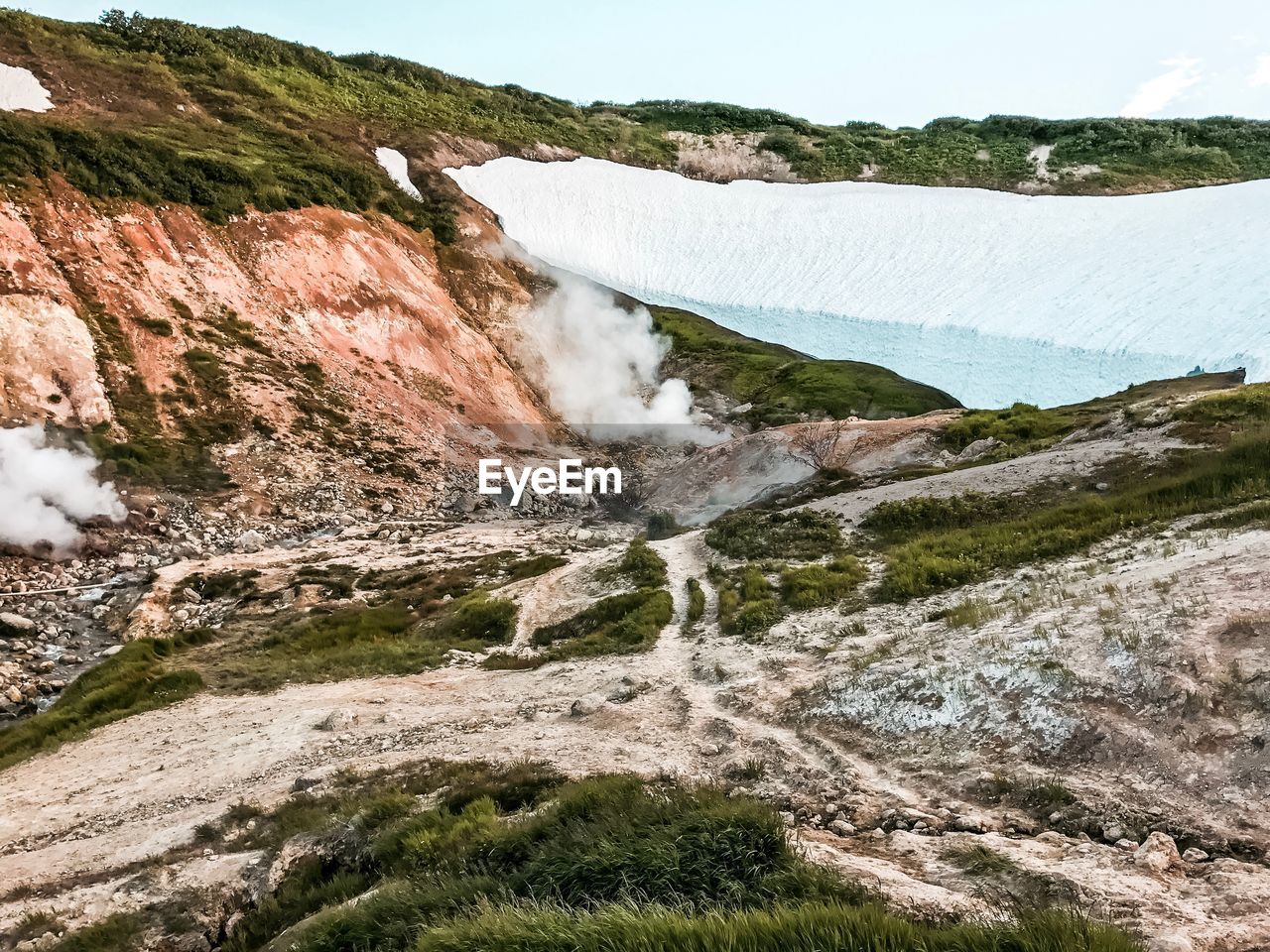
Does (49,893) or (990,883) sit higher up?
(990,883)

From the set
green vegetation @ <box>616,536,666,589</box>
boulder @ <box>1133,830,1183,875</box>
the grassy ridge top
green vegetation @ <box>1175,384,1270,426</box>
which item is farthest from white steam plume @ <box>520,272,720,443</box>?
boulder @ <box>1133,830,1183,875</box>

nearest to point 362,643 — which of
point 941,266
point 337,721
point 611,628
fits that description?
point 337,721

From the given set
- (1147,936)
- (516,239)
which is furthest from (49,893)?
(516,239)

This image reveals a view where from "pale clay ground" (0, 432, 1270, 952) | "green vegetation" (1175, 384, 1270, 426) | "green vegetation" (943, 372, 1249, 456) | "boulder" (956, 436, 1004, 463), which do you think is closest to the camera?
"pale clay ground" (0, 432, 1270, 952)

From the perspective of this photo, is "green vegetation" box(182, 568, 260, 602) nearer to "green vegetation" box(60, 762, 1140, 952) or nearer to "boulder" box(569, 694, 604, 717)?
"green vegetation" box(60, 762, 1140, 952)

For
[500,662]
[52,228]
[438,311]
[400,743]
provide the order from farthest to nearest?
[438,311] → [52,228] → [500,662] → [400,743]

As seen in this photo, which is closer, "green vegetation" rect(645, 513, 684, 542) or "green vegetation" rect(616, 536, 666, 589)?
"green vegetation" rect(616, 536, 666, 589)

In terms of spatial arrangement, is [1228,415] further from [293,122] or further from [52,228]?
[293,122]
